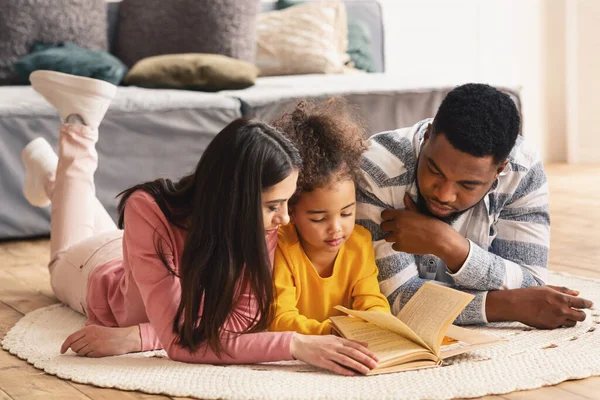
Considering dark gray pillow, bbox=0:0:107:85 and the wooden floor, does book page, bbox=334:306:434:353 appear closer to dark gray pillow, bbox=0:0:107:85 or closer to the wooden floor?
the wooden floor

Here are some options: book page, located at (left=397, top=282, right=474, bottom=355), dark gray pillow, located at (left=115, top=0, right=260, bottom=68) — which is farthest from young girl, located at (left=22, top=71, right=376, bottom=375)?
dark gray pillow, located at (left=115, top=0, right=260, bottom=68)

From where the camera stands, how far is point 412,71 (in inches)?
185

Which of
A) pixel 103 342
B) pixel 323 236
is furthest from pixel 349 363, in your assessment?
pixel 103 342

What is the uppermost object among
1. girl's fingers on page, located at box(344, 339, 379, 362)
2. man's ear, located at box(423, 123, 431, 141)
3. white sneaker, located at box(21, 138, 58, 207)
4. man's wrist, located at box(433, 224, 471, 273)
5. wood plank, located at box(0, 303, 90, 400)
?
man's ear, located at box(423, 123, 431, 141)

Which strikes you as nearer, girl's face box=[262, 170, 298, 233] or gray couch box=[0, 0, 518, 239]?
girl's face box=[262, 170, 298, 233]

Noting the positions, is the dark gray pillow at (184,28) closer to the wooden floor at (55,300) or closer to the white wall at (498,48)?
the wooden floor at (55,300)

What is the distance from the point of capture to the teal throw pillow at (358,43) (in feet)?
13.3

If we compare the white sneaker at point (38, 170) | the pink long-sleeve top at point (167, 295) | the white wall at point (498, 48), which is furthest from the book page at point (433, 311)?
the white wall at point (498, 48)

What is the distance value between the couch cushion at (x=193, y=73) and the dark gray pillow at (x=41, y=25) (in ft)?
1.01

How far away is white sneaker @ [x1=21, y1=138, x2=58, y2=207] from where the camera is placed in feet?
7.71

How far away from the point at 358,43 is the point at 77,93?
2109mm

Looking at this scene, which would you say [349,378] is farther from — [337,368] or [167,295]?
[167,295]

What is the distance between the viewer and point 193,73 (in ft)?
10.7

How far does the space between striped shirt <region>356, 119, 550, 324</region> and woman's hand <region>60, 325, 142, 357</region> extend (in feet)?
1.62
